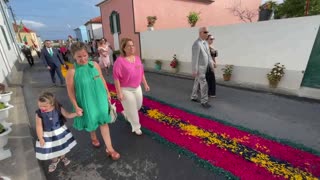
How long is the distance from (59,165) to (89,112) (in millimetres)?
1000

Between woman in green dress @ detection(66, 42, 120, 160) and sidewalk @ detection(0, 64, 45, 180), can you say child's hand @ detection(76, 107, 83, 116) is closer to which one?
woman in green dress @ detection(66, 42, 120, 160)

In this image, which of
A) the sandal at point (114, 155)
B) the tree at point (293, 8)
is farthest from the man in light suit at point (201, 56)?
the tree at point (293, 8)

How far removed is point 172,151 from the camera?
3000 millimetres

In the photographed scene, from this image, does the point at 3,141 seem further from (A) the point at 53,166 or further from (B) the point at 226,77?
(B) the point at 226,77

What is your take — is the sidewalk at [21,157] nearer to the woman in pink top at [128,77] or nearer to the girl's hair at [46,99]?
the girl's hair at [46,99]

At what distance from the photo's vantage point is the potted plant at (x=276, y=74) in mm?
5543

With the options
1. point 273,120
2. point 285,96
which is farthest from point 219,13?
point 273,120

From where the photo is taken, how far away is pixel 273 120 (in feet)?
13.1

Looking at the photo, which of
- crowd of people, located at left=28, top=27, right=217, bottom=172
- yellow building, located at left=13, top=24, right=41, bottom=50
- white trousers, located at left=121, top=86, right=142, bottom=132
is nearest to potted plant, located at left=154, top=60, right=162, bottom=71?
white trousers, located at left=121, top=86, right=142, bottom=132

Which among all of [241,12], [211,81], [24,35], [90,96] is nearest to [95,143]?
[90,96]

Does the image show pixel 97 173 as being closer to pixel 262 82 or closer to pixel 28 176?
pixel 28 176

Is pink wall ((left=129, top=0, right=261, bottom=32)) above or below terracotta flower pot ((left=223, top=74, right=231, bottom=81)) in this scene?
above

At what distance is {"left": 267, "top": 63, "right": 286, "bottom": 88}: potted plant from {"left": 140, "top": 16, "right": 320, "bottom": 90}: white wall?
0.43 feet

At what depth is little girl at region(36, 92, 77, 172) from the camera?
2.28 meters
